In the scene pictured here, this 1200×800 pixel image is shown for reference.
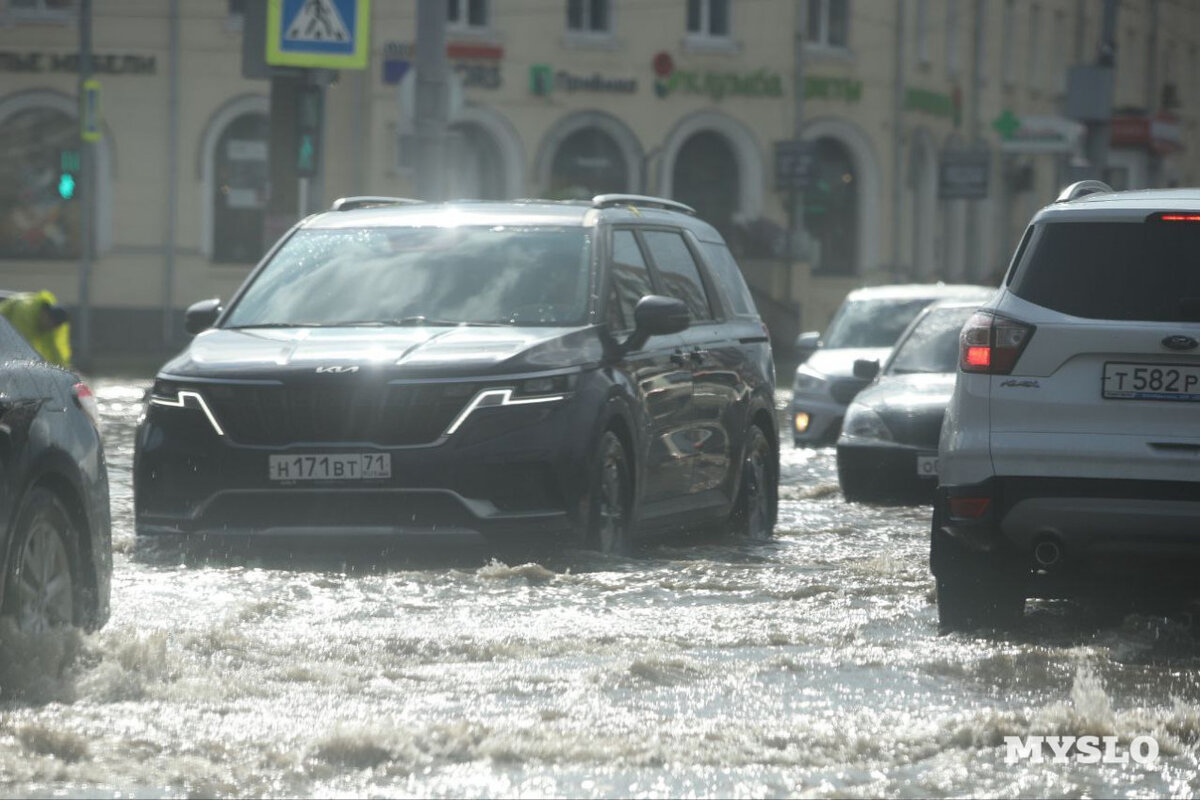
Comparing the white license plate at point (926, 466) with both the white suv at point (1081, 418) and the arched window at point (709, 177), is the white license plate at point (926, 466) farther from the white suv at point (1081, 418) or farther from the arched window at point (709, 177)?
the arched window at point (709, 177)

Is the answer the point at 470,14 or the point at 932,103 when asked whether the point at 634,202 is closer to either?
the point at 470,14

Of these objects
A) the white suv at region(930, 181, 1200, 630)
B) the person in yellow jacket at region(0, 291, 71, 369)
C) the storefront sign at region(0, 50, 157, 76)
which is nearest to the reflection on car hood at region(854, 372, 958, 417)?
the white suv at region(930, 181, 1200, 630)

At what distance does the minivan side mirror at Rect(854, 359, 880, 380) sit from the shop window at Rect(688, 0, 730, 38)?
29055 mm

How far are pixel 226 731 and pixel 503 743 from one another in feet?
2.39

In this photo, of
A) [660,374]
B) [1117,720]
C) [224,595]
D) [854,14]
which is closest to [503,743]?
[1117,720]

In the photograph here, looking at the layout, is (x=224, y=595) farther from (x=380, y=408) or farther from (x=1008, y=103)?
(x=1008, y=103)

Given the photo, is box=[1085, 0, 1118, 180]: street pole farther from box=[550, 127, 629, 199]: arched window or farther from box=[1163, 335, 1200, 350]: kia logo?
box=[1163, 335, 1200, 350]: kia logo

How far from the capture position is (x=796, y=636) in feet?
27.8

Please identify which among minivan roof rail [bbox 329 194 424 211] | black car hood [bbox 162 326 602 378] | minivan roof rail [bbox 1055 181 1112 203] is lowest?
black car hood [bbox 162 326 602 378]

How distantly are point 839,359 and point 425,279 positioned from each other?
10.5 meters

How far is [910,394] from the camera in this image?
52.5 ft

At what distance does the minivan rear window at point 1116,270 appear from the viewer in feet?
28.1

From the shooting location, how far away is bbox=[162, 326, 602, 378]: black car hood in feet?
33.1

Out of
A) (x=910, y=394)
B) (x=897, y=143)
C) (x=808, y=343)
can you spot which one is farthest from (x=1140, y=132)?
(x=910, y=394)
